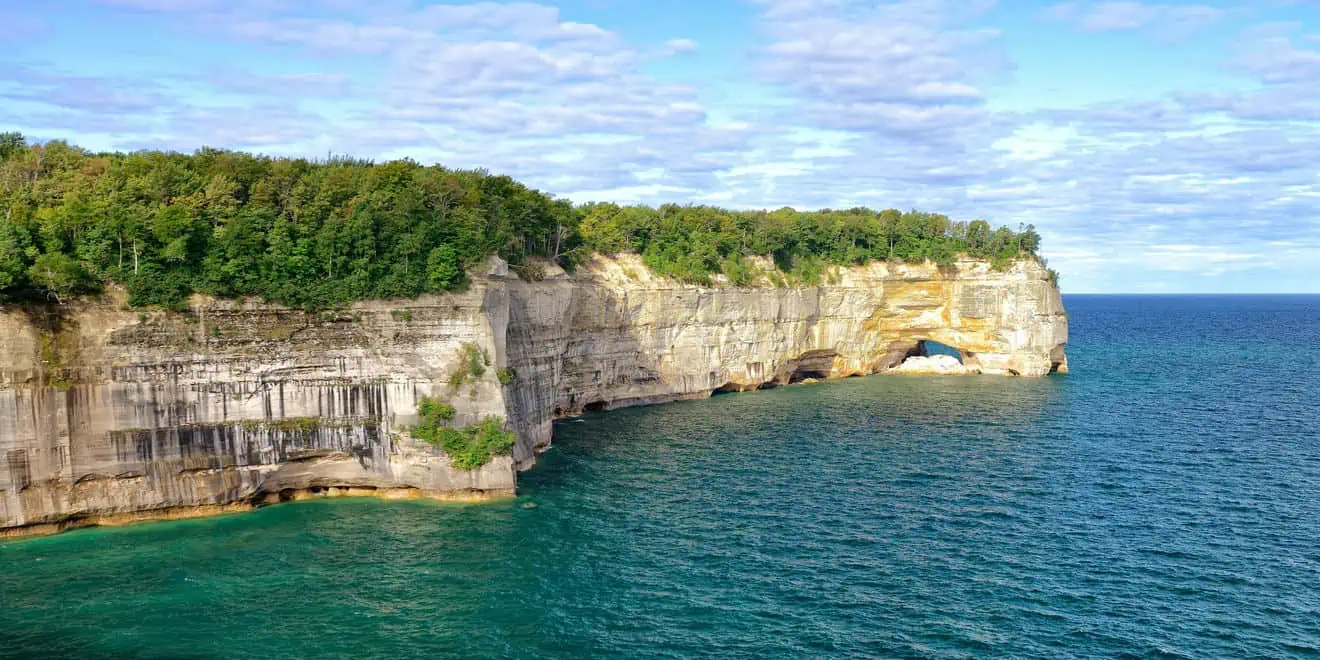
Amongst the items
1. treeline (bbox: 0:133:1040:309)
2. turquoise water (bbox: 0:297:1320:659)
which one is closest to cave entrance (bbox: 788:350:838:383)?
turquoise water (bbox: 0:297:1320:659)

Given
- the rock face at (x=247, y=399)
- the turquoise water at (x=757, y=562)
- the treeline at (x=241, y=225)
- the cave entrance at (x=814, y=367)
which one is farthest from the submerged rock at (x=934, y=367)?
the treeline at (x=241, y=225)

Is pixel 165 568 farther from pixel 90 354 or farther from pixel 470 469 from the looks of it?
pixel 470 469

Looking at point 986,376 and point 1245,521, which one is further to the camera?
point 986,376

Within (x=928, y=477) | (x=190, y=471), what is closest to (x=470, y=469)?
(x=190, y=471)

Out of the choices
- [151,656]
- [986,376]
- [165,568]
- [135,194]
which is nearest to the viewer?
[151,656]

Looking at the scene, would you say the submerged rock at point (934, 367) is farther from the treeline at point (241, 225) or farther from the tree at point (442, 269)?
the tree at point (442, 269)

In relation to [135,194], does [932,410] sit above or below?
below

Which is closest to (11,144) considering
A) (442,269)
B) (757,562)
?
(442,269)
